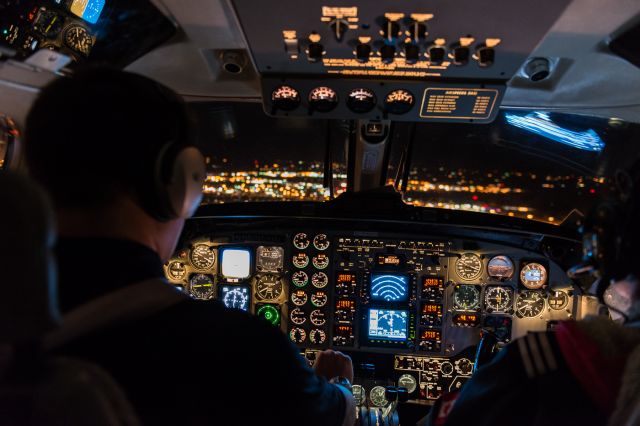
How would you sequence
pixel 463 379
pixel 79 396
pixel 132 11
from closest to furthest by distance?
pixel 79 396
pixel 132 11
pixel 463 379

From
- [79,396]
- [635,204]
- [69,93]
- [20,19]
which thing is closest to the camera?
[79,396]

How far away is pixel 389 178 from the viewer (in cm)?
453

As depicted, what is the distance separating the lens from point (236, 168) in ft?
15.9

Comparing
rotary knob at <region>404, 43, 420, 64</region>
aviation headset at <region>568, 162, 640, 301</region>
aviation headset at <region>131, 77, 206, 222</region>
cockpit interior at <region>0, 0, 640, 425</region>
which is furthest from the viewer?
cockpit interior at <region>0, 0, 640, 425</region>

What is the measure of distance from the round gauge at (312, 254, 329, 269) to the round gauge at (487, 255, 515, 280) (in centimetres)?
124

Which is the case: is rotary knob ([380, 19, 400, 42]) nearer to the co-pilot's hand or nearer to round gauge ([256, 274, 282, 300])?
the co-pilot's hand

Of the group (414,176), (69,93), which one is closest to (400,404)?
(414,176)

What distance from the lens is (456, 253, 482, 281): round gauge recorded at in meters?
4.35

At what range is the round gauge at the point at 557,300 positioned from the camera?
4344 millimetres

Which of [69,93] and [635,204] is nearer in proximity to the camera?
[69,93]

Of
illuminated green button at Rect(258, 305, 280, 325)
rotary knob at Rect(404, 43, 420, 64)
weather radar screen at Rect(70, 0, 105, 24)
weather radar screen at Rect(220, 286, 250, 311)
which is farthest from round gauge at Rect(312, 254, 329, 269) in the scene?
weather radar screen at Rect(70, 0, 105, 24)

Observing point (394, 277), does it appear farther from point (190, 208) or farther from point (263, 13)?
point (190, 208)

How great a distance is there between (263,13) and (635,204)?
135cm

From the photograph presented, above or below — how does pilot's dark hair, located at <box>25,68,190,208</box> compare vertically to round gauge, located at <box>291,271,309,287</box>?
above
